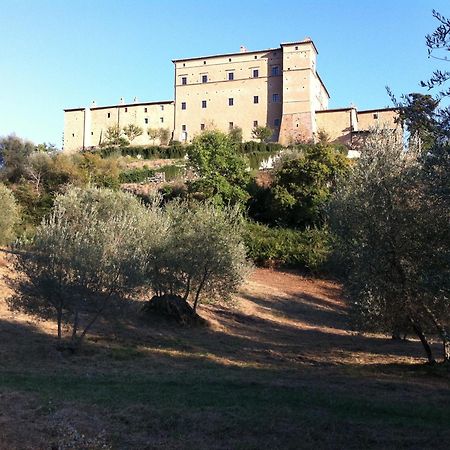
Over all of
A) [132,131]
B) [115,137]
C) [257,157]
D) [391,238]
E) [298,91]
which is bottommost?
[391,238]

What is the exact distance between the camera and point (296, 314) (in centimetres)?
2631

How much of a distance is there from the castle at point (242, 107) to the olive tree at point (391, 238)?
197 ft

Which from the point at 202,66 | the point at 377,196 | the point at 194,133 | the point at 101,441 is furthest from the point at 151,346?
the point at 202,66

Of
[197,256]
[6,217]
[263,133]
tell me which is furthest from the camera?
[263,133]

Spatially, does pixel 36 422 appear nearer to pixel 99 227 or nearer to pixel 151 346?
pixel 99 227

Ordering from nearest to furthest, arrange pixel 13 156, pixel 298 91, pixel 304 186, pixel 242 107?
pixel 304 186 → pixel 13 156 → pixel 298 91 → pixel 242 107

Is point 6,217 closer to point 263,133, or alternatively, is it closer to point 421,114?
point 421,114

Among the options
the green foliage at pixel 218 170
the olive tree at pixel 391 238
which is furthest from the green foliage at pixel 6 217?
the olive tree at pixel 391 238

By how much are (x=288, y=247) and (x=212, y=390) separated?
2750 centimetres

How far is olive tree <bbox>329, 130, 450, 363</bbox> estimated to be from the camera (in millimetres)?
10703

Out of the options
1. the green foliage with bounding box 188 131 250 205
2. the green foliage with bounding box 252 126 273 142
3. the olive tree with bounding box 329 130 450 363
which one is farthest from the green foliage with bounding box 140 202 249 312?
the green foliage with bounding box 252 126 273 142

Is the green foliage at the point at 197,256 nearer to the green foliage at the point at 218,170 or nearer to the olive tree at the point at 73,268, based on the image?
the olive tree at the point at 73,268

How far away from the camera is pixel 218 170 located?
146 feet

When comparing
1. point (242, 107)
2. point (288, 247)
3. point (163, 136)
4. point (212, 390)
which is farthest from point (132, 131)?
point (212, 390)
